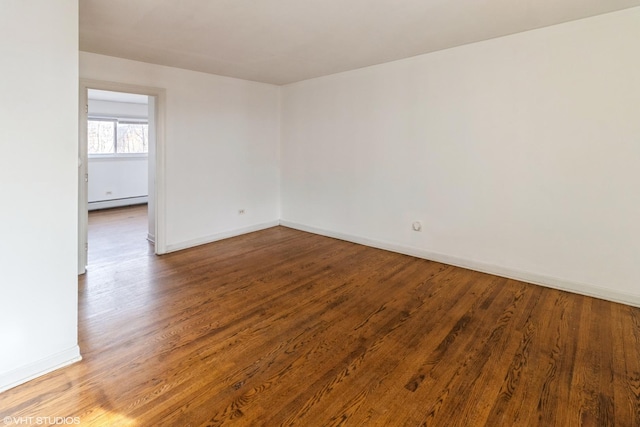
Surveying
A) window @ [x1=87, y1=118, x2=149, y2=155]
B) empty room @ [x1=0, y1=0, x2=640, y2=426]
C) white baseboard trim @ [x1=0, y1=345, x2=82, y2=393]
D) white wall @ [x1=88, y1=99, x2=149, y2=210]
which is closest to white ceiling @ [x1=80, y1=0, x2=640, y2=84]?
empty room @ [x1=0, y1=0, x2=640, y2=426]

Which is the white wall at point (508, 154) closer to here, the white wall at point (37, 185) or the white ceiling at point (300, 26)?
the white ceiling at point (300, 26)

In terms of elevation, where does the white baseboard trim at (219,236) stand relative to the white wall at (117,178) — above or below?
below

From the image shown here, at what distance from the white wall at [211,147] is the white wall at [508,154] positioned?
121 cm

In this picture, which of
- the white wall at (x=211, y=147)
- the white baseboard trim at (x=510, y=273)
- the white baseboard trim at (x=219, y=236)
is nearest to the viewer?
the white baseboard trim at (x=510, y=273)

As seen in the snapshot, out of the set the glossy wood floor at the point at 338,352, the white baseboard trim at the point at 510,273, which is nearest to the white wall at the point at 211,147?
the glossy wood floor at the point at 338,352

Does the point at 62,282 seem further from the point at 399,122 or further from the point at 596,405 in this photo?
the point at 399,122

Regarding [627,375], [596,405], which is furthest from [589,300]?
[596,405]

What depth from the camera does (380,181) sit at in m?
4.72

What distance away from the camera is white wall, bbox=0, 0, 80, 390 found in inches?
74.3

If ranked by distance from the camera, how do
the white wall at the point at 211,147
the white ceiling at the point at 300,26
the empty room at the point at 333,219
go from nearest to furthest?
the empty room at the point at 333,219 < the white ceiling at the point at 300,26 < the white wall at the point at 211,147

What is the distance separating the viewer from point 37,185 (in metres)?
2.00

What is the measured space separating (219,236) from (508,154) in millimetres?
4029

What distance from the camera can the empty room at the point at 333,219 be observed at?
1938 mm

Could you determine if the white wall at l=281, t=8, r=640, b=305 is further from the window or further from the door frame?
the window
